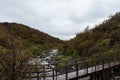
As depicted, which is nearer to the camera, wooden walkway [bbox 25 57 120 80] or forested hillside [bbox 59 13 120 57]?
wooden walkway [bbox 25 57 120 80]

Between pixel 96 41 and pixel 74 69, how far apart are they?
2859cm

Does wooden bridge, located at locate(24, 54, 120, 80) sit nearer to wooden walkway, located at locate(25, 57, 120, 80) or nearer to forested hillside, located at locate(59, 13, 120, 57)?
wooden walkway, located at locate(25, 57, 120, 80)

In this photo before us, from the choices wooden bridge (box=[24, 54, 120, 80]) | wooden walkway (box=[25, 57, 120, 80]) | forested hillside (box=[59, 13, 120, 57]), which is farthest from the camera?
forested hillside (box=[59, 13, 120, 57])

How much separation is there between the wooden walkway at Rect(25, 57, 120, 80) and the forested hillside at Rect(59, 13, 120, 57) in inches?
405

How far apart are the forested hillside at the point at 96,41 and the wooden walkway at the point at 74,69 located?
1028 cm

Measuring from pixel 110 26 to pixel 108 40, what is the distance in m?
11.2

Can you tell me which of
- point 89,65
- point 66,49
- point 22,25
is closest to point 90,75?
point 89,65

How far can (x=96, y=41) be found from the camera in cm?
6041

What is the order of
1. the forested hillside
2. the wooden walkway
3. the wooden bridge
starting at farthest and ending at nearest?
1. the forested hillside
2. the wooden bridge
3. the wooden walkway

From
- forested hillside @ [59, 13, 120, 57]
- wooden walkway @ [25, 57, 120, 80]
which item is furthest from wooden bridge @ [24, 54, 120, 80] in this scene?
forested hillside @ [59, 13, 120, 57]

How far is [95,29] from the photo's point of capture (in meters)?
68.2

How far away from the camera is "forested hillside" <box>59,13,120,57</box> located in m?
54.1

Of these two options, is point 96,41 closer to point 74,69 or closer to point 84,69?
point 74,69

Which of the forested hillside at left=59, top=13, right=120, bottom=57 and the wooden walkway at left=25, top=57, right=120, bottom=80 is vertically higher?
the forested hillside at left=59, top=13, right=120, bottom=57
